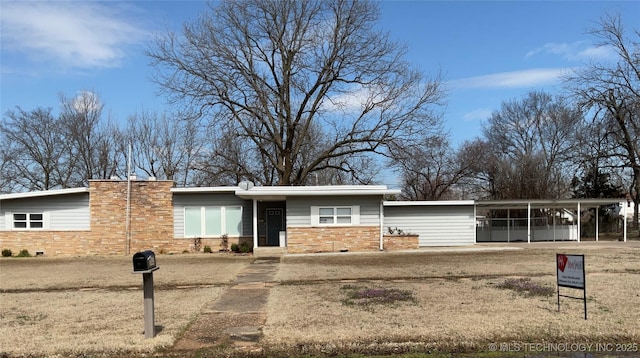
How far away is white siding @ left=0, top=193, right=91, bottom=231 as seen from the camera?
22297 mm

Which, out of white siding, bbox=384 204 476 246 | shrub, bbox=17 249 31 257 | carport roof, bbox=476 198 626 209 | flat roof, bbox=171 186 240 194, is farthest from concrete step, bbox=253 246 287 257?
carport roof, bbox=476 198 626 209

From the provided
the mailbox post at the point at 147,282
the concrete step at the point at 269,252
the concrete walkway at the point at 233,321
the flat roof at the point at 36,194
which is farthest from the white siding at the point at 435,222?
the mailbox post at the point at 147,282

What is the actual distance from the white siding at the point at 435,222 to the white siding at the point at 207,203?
7144mm

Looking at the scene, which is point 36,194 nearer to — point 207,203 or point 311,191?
point 207,203

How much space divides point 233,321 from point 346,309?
1852 mm

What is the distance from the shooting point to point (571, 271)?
7441mm

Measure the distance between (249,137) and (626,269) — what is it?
22220mm

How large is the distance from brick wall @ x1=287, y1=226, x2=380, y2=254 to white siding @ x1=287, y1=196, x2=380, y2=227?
30cm

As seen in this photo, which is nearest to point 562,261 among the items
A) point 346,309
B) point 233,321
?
point 346,309

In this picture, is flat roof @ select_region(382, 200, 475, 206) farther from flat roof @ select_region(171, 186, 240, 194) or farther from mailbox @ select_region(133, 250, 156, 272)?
mailbox @ select_region(133, 250, 156, 272)

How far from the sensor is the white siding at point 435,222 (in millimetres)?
25250

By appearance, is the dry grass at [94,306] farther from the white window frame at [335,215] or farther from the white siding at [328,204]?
A: the white window frame at [335,215]

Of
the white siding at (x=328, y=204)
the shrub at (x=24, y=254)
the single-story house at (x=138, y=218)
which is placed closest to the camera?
the white siding at (x=328, y=204)

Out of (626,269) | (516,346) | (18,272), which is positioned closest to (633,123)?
(626,269)
